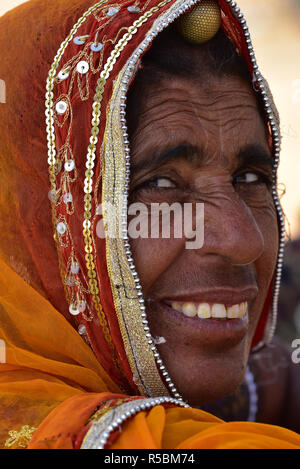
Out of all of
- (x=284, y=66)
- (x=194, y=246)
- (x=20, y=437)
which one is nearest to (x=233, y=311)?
(x=194, y=246)

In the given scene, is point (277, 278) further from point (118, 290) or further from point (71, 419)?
point (71, 419)

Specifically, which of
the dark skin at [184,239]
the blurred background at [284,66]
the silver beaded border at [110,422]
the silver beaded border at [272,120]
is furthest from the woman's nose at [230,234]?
the blurred background at [284,66]

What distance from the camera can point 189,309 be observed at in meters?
1.87

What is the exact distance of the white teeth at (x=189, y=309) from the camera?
187 cm

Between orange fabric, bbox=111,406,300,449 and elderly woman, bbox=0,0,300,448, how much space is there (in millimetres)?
334

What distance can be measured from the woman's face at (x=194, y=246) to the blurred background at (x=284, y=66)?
0.65 metres

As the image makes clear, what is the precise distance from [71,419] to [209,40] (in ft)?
4.17

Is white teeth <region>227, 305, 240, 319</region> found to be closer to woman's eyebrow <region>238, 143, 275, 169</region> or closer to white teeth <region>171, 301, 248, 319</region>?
white teeth <region>171, 301, 248, 319</region>

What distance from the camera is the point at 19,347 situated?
178cm

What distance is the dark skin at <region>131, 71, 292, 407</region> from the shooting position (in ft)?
6.04

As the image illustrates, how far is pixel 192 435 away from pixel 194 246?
1.96ft

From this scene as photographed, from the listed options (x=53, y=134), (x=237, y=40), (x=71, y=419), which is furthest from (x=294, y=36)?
(x=71, y=419)
